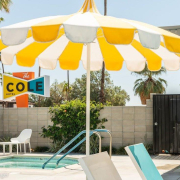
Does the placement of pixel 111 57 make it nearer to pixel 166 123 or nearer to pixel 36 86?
pixel 166 123

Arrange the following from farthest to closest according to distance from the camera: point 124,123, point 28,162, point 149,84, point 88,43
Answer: point 149,84, point 124,123, point 28,162, point 88,43

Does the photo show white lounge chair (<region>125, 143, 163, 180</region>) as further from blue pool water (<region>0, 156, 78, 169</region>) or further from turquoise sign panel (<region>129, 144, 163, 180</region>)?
blue pool water (<region>0, 156, 78, 169</region>)

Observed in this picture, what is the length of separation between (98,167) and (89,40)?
124 centimetres

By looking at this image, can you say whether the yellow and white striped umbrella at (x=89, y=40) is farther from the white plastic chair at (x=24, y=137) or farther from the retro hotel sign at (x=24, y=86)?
the retro hotel sign at (x=24, y=86)

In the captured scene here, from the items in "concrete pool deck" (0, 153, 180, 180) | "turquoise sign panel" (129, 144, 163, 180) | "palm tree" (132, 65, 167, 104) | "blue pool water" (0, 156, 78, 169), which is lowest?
"blue pool water" (0, 156, 78, 169)

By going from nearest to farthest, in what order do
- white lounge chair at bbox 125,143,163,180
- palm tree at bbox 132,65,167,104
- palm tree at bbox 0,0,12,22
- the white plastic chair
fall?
1. white lounge chair at bbox 125,143,163,180
2. the white plastic chair
3. palm tree at bbox 0,0,12,22
4. palm tree at bbox 132,65,167,104

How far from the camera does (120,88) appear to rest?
44.2 m

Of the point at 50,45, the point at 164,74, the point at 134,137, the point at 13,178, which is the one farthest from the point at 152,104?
the point at 164,74

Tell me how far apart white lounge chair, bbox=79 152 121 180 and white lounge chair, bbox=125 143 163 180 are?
0.32m

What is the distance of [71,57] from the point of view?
245 inches

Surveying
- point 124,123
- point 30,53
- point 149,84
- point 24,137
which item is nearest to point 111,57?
point 30,53

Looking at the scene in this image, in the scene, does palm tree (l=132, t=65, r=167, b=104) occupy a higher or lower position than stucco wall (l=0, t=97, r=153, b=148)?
higher

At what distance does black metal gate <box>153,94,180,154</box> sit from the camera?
11.8m

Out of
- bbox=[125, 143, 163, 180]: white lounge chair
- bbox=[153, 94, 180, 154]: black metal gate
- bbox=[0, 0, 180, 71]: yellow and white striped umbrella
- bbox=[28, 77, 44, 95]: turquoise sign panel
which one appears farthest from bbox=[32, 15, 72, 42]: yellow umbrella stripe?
bbox=[28, 77, 44, 95]: turquoise sign panel
